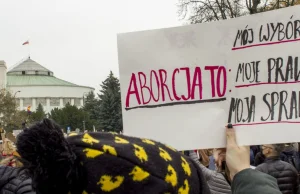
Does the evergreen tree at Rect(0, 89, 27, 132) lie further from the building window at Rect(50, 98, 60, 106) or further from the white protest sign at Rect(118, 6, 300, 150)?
the building window at Rect(50, 98, 60, 106)

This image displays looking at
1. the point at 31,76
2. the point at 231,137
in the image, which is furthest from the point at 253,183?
the point at 31,76

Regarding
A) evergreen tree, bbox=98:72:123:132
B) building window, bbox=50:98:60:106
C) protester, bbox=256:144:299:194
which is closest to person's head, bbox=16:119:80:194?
protester, bbox=256:144:299:194

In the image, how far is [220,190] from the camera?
12.5 feet

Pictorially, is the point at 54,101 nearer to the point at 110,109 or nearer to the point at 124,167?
the point at 110,109

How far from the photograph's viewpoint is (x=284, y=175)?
425cm

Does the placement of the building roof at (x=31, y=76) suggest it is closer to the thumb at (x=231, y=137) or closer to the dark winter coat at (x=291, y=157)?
the dark winter coat at (x=291, y=157)

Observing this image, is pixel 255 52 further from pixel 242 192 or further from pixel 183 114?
pixel 242 192

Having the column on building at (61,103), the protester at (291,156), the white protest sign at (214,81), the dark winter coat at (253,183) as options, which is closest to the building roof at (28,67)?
the column on building at (61,103)

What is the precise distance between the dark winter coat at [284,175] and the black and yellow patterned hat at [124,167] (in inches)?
125

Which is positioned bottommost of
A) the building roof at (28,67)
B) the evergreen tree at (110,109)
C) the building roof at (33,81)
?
the evergreen tree at (110,109)

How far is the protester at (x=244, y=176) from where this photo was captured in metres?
1.48

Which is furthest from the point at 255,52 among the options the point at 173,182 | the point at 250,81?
the point at 173,182

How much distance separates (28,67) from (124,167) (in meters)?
127

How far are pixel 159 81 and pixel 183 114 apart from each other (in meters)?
0.16
